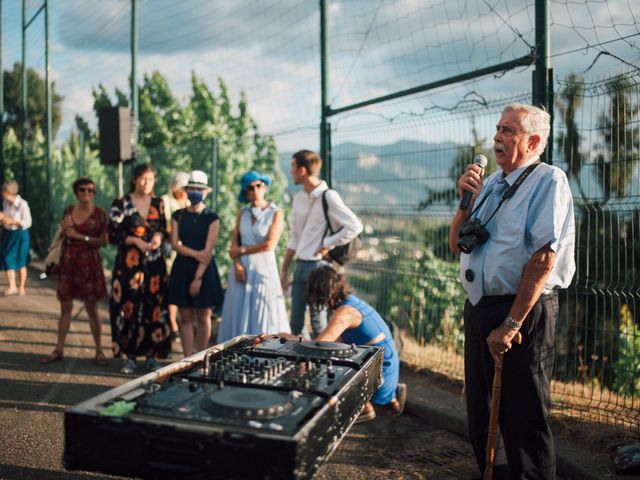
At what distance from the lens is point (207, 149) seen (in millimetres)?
10250

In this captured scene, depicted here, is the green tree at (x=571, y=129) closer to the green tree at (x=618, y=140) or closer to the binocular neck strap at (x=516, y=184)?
the green tree at (x=618, y=140)

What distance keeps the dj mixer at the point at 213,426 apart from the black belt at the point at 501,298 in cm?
111

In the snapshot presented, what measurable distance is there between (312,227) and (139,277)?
1.80 metres

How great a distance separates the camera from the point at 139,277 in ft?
22.1

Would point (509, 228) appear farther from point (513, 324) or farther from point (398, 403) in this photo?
point (398, 403)

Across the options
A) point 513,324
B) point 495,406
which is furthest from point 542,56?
point 495,406

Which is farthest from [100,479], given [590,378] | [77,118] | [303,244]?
[77,118]

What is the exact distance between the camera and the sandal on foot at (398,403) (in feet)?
18.0

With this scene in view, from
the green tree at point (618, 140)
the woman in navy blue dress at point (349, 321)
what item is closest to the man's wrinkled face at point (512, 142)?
the green tree at point (618, 140)

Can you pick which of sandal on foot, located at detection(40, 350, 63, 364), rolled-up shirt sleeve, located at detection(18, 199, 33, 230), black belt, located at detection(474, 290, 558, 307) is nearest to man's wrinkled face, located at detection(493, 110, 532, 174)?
black belt, located at detection(474, 290, 558, 307)

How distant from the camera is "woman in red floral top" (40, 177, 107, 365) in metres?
7.05

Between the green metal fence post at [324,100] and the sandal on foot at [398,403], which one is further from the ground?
the green metal fence post at [324,100]

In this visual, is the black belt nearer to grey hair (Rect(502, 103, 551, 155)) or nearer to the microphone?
the microphone

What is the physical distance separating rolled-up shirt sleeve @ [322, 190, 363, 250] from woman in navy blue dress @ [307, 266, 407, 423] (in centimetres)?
89
